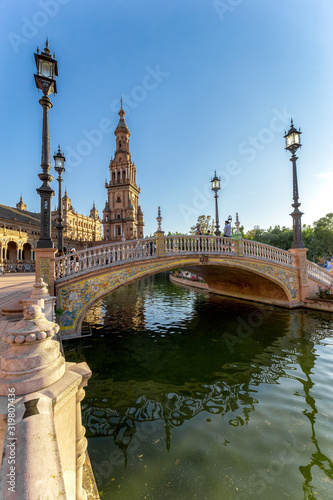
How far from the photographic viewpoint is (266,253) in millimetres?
12953

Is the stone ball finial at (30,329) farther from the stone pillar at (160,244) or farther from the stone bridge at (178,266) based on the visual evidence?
the stone pillar at (160,244)

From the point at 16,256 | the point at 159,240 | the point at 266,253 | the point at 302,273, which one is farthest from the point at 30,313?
the point at 16,256

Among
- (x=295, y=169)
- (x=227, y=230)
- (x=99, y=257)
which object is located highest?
(x=295, y=169)

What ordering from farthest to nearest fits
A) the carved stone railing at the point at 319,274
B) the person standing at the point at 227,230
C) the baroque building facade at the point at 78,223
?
1. the baroque building facade at the point at 78,223
2. the carved stone railing at the point at 319,274
3. the person standing at the point at 227,230

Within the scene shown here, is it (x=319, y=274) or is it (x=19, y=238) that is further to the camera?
(x=19, y=238)

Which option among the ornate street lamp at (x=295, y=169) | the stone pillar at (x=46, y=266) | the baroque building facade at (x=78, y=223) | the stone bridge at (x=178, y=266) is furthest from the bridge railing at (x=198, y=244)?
the baroque building facade at (x=78, y=223)

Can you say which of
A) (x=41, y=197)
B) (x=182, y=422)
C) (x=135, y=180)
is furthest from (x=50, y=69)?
(x=135, y=180)

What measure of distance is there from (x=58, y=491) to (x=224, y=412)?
4.22 meters

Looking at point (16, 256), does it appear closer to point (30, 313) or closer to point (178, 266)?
point (178, 266)

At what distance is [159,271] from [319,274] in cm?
1071

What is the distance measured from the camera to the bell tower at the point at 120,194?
157 feet

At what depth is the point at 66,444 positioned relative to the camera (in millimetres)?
1904

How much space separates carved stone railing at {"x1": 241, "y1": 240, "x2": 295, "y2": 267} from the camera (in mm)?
12445

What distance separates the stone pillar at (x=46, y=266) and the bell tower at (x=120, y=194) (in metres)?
39.7
